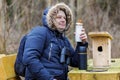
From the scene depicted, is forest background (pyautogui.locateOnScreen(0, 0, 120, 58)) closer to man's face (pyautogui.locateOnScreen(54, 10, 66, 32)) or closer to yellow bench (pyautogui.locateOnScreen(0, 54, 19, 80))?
yellow bench (pyautogui.locateOnScreen(0, 54, 19, 80))

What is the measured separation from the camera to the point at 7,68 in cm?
517

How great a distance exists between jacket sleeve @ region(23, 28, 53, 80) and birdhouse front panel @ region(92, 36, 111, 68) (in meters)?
0.62

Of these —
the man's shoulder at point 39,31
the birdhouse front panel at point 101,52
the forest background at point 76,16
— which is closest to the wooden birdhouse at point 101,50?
the birdhouse front panel at point 101,52

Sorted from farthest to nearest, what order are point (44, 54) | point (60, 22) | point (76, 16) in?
point (76, 16) → point (60, 22) → point (44, 54)

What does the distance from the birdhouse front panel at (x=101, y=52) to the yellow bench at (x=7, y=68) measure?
35.4 inches

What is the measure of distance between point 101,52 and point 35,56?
2.65ft

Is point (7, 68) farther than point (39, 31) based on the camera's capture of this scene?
Yes

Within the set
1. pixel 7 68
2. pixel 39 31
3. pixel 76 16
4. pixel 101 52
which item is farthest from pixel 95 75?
pixel 76 16

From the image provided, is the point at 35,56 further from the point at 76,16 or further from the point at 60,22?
the point at 76,16

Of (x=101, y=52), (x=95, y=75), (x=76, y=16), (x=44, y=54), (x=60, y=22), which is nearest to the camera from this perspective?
(x=95, y=75)

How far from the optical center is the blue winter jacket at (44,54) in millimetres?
4648

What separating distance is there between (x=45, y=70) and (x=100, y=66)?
689 millimetres

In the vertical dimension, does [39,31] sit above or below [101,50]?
above

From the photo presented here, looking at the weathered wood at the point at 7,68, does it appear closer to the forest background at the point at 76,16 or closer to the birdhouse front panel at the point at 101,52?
the birdhouse front panel at the point at 101,52
